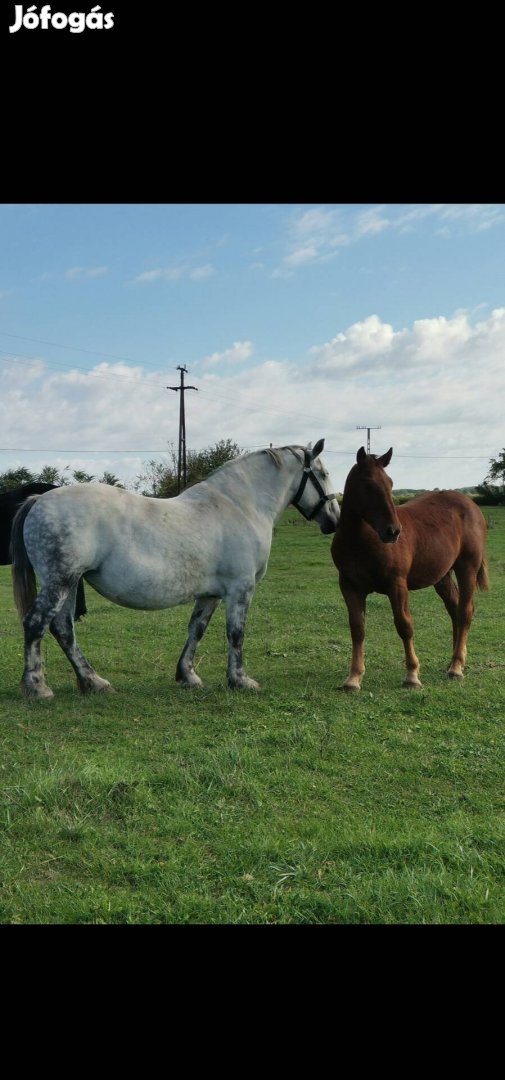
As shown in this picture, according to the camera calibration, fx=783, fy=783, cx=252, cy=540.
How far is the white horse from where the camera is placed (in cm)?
673

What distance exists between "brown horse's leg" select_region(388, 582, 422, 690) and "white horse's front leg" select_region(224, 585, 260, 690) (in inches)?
54.2

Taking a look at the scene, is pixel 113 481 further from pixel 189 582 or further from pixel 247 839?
pixel 247 839

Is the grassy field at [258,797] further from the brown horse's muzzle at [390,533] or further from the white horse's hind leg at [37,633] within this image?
the brown horse's muzzle at [390,533]

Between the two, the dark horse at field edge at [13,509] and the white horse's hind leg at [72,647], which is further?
the dark horse at field edge at [13,509]

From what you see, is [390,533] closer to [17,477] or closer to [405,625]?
[405,625]

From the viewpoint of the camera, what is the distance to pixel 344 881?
341 centimetres

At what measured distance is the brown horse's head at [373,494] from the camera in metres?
6.80

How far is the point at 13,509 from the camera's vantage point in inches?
370

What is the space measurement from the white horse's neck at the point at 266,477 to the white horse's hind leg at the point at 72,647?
187 centimetres

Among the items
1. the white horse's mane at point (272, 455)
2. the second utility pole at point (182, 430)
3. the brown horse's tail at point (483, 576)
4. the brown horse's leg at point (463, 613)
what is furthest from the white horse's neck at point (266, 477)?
the second utility pole at point (182, 430)

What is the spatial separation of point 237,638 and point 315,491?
1699 millimetres

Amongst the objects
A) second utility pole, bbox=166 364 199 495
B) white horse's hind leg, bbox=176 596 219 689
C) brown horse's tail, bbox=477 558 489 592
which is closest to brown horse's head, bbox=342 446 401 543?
white horse's hind leg, bbox=176 596 219 689

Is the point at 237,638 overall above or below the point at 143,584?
below

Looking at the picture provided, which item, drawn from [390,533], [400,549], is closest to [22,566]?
[390,533]
